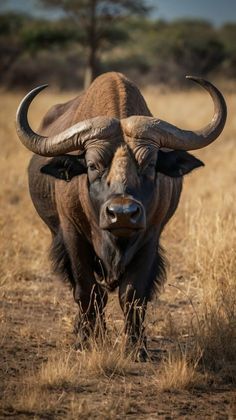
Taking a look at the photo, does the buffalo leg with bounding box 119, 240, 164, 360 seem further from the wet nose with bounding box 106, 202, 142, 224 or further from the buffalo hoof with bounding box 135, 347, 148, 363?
the wet nose with bounding box 106, 202, 142, 224

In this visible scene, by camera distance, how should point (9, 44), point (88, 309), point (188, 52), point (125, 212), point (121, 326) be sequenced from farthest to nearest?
point (188, 52) → point (9, 44) → point (121, 326) → point (88, 309) → point (125, 212)

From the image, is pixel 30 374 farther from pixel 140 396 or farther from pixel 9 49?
pixel 9 49

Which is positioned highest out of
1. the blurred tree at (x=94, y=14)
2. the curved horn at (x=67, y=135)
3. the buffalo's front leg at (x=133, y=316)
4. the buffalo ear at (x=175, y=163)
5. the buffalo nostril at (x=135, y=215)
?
the blurred tree at (x=94, y=14)

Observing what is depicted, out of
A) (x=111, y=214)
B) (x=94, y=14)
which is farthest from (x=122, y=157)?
(x=94, y=14)

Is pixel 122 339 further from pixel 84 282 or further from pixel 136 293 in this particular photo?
pixel 84 282

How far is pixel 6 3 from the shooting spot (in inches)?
1850

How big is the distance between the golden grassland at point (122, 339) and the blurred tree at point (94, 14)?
20029mm

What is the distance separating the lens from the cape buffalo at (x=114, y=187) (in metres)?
5.44

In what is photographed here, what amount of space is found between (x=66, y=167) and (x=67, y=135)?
0.81ft

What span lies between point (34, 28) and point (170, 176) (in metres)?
32.5

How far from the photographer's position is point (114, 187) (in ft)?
17.5

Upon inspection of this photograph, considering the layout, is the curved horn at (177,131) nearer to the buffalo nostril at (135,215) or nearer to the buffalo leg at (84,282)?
the buffalo nostril at (135,215)

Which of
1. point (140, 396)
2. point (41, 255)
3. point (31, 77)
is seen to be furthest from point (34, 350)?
point (31, 77)

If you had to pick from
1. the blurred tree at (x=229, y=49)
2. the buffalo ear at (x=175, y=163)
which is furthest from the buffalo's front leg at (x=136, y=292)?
the blurred tree at (x=229, y=49)
